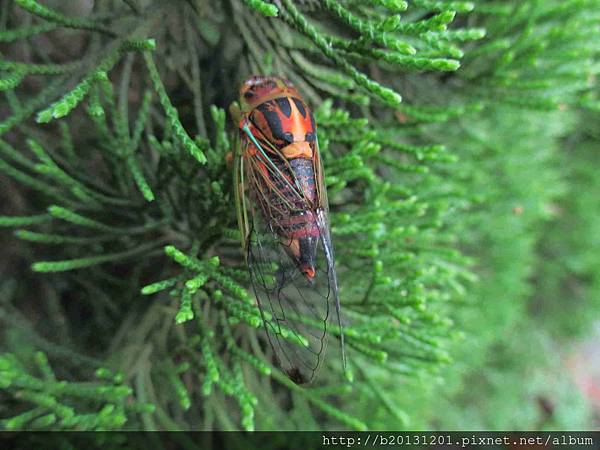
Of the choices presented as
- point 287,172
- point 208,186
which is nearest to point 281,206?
point 287,172

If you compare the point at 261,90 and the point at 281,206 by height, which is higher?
the point at 261,90

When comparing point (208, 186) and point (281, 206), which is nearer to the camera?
point (281, 206)

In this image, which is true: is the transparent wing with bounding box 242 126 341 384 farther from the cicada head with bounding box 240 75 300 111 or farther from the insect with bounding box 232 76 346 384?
the cicada head with bounding box 240 75 300 111

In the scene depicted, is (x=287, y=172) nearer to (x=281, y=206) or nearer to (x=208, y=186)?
(x=281, y=206)

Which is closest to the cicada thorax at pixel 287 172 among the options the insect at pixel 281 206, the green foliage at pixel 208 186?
the insect at pixel 281 206

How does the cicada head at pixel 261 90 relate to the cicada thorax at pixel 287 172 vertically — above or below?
above

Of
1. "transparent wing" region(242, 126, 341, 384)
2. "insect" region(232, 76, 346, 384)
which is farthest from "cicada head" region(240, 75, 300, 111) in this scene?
"transparent wing" region(242, 126, 341, 384)

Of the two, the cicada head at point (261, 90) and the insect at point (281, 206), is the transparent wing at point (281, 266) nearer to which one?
the insect at point (281, 206)
